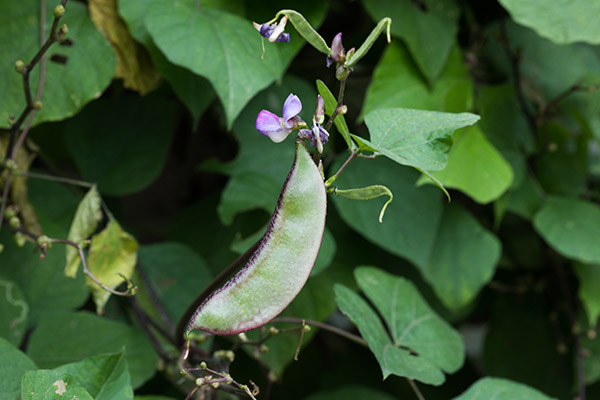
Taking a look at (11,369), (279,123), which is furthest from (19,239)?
(279,123)

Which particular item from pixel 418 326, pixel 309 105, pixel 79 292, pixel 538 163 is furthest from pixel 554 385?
pixel 79 292

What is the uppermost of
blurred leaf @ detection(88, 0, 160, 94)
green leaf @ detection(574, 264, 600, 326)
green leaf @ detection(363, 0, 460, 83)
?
blurred leaf @ detection(88, 0, 160, 94)

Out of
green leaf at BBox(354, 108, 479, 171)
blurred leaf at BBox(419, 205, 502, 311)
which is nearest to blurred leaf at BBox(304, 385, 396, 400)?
blurred leaf at BBox(419, 205, 502, 311)

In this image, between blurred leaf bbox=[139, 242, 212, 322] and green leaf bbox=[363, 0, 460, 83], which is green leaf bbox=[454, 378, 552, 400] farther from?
green leaf bbox=[363, 0, 460, 83]

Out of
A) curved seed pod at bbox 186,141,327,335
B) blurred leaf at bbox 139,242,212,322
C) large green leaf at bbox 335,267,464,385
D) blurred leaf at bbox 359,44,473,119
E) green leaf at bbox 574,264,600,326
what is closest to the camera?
curved seed pod at bbox 186,141,327,335

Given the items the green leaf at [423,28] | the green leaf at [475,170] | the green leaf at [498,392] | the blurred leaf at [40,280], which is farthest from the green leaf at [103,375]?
the green leaf at [423,28]
